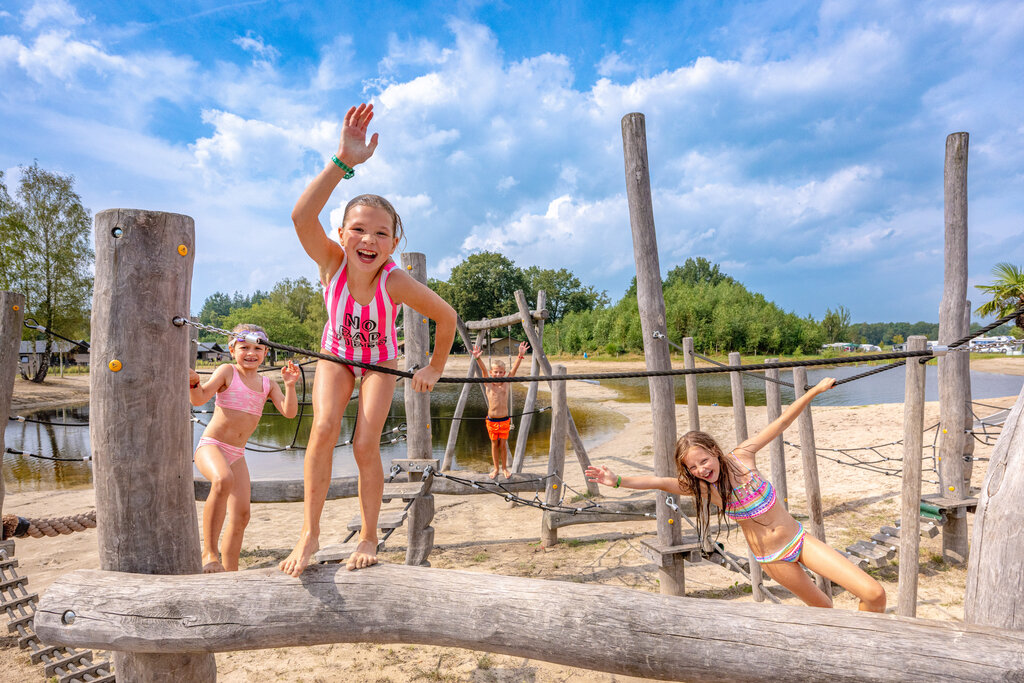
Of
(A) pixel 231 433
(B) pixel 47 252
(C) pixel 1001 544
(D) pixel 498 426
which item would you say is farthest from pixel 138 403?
(B) pixel 47 252

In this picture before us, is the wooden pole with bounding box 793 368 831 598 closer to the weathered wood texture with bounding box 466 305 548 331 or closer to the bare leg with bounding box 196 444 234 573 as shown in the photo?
the weathered wood texture with bounding box 466 305 548 331

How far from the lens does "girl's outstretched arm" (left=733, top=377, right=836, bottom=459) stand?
2.68 meters

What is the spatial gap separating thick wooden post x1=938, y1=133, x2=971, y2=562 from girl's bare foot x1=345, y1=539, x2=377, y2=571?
18.4 ft

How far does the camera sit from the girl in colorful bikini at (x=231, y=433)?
118 inches

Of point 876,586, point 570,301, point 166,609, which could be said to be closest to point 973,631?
point 876,586

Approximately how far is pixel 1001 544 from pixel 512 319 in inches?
236

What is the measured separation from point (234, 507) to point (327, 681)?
1699mm

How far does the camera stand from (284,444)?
1608cm

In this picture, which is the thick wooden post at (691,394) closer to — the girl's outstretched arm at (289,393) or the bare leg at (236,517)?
the girl's outstretched arm at (289,393)

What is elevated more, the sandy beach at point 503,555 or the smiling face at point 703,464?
the smiling face at point 703,464

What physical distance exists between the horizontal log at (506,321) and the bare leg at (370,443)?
16.4 feet

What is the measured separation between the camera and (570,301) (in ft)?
180

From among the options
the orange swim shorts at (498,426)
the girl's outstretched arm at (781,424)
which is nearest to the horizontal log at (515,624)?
the girl's outstretched arm at (781,424)

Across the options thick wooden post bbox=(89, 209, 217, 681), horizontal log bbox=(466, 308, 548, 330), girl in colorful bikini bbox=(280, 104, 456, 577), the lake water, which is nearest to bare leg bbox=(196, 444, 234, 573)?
thick wooden post bbox=(89, 209, 217, 681)
